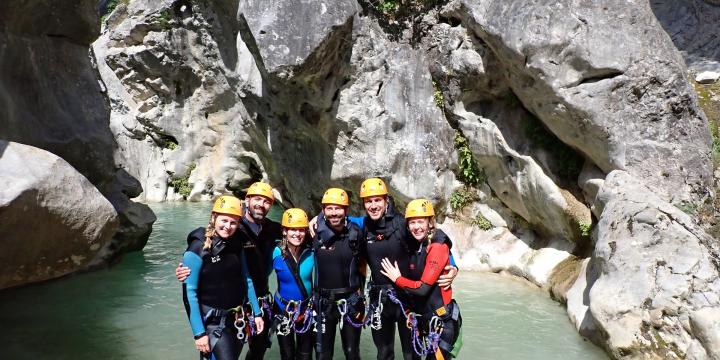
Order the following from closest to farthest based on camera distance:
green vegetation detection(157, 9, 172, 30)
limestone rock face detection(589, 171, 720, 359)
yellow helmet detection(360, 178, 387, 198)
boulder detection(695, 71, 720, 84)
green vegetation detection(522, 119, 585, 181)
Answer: yellow helmet detection(360, 178, 387, 198)
limestone rock face detection(589, 171, 720, 359)
green vegetation detection(522, 119, 585, 181)
boulder detection(695, 71, 720, 84)
green vegetation detection(157, 9, 172, 30)

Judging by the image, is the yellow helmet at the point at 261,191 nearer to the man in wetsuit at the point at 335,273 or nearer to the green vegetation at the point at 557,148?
the man in wetsuit at the point at 335,273

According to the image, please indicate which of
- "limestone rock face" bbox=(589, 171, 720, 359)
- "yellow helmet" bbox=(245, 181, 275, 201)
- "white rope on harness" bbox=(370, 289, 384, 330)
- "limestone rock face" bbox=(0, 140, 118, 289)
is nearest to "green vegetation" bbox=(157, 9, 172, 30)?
"limestone rock face" bbox=(0, 140, 118, 289)

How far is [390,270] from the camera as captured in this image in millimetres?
5570

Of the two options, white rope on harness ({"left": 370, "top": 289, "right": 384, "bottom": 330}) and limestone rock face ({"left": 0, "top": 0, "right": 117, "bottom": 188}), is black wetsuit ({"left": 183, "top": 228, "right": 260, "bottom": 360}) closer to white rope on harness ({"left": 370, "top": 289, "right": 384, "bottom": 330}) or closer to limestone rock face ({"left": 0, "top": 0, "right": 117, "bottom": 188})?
white rope on harness ({"left": 370, "top": 289, "right": 384, "bottom": 330})

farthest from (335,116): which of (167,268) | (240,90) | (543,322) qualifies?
(543,322)

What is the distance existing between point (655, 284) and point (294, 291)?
4.70 meters

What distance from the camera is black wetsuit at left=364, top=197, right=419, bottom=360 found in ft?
18.7

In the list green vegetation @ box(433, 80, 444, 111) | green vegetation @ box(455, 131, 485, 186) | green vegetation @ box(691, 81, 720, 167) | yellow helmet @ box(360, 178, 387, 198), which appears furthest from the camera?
green vegetation @ box(433, 80, 444, 111)

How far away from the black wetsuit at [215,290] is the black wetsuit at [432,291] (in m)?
1.74

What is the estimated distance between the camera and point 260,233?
19.0 ft

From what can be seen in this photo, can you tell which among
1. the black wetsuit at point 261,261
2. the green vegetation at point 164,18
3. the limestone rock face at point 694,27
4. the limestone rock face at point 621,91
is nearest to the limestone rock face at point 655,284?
the limestone rock face at point 621,91

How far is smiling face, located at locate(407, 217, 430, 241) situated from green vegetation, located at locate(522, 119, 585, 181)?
Answer: 245 inches

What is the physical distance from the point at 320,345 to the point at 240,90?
1178 centimetres

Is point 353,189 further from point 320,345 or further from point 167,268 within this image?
point 320,345
